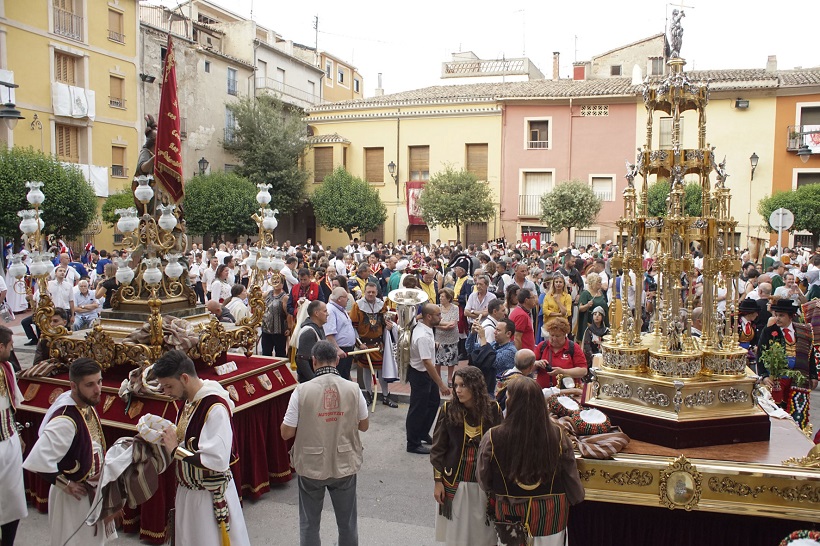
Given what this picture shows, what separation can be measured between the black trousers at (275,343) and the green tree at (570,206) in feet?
63.6

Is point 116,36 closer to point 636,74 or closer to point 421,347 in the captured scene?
point 421,347

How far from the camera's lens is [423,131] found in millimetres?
31844

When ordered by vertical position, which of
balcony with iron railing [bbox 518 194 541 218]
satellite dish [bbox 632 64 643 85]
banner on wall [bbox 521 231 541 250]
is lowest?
banner on wall [bbox 521 231 541 250]

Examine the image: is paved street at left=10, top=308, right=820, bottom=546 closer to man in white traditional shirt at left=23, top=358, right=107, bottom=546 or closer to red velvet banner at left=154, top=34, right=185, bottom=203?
man in white traditional shirt at left=23, top=358, right=107, bottom=546

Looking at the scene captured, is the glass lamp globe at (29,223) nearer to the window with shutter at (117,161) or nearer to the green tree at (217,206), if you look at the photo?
the window with shutter at (117,161)

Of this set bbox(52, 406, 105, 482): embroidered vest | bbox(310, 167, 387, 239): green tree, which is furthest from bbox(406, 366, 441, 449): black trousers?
bbox(310, 167, 387, 239): green tree

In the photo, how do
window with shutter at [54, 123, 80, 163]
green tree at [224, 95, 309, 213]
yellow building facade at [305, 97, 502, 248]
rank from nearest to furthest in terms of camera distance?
window with shutter at [54, 123, 80, 163]
green tree at [224, 95, 309, 213]
yellow building facade at [305, 97, 502, 248]

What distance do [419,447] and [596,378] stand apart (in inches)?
110

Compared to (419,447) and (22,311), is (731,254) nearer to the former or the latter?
(419,447)

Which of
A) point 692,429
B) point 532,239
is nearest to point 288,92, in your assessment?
point 532,239

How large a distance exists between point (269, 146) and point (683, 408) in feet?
93.9

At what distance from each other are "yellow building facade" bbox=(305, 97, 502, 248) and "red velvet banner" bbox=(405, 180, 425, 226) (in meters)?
0.29

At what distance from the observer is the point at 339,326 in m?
8.01

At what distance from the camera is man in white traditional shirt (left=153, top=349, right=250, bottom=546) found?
384 centimetres
